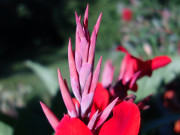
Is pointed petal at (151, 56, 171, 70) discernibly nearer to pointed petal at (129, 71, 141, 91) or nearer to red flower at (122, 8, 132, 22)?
pointed petal at (129, 71, 141, 91)

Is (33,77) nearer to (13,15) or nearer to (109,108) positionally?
(13,15)

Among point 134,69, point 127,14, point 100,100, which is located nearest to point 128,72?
point 134,69

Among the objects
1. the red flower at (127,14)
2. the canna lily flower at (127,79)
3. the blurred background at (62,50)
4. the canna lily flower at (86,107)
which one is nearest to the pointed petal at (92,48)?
the canna lily flower at (86,107)

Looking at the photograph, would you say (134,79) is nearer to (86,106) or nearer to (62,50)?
(86,106)

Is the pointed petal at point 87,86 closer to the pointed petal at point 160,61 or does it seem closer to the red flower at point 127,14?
the pointed petal at point 160,61

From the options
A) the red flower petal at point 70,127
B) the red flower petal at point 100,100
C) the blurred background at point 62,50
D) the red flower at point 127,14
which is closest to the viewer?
the red flower petal at point 70,127

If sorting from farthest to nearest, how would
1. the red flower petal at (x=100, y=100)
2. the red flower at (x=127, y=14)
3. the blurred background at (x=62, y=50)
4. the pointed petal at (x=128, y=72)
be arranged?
1. the red flower at (x=127, y=14)
2. the blurred background at (x=62, y=50)
3. the pointed petal at (x=128, y=72)
4. the red flower petal at (x=100, y=100)
